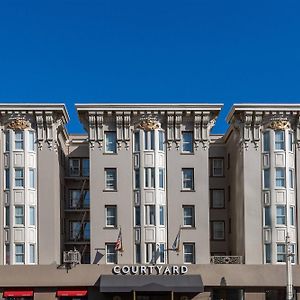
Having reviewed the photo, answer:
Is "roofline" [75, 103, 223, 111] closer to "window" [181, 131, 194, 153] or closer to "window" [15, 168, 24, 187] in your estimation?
"window" [181, 131, 194, 153]

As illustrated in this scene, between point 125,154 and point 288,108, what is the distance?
13842 mm

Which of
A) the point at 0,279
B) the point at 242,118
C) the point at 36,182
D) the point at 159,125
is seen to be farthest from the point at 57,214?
the point at 242,118

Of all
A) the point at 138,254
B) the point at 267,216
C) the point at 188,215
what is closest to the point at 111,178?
the point at 138,254

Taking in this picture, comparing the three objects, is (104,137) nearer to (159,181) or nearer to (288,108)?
(159,181)

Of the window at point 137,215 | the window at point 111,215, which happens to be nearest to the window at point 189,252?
the window at point 137,215

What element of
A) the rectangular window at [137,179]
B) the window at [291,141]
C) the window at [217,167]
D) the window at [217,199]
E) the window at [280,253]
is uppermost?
the window at [291,141]

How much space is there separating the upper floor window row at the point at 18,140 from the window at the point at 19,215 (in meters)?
4.78

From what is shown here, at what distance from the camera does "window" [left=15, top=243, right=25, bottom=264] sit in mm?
58938

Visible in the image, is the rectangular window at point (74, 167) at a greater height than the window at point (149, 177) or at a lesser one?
greater

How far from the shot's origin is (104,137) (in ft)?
202

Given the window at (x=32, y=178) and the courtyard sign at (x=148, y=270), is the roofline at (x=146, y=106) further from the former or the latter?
the courtyard sign at (x=148, y=270)

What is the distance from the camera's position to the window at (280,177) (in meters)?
60.6

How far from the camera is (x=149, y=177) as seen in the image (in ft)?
200

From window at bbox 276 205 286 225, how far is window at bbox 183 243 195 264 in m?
7.18
